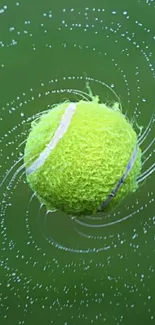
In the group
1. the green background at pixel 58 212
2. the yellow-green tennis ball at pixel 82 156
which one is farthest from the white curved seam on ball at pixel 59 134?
the green background at pixel 58 212

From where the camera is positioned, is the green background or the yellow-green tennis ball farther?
the green background

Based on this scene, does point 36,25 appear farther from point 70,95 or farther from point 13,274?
point 13,274

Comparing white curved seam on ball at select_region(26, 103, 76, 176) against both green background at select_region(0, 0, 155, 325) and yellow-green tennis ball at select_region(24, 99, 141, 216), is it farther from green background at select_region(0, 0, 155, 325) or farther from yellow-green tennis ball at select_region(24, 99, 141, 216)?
green background at select_region(0, 0, 155, 325)

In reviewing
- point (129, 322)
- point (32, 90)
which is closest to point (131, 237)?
point (129, 322)

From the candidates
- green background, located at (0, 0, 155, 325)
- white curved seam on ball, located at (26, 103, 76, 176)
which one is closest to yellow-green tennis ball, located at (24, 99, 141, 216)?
white curved seam on ball, located at (26, 103, 76, 176)

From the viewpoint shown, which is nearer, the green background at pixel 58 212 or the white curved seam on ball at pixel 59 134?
the white curved seam on ball at pixel 59 134

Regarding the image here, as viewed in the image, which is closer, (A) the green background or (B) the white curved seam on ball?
(B) the white curved seam on ball

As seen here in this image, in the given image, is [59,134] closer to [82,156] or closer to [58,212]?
[82,156]

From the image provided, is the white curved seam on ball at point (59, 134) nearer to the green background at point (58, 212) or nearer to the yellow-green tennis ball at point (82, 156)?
the yellow-green tennis ball at point (82, 156)

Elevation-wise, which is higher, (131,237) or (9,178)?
(9,178)
